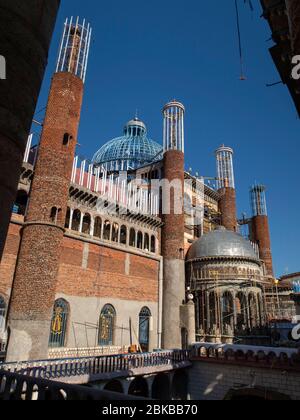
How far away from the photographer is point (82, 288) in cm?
2000

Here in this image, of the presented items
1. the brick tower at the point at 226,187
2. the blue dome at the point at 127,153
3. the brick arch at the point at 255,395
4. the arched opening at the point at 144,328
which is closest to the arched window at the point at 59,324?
the arched opening at the point at 144,328

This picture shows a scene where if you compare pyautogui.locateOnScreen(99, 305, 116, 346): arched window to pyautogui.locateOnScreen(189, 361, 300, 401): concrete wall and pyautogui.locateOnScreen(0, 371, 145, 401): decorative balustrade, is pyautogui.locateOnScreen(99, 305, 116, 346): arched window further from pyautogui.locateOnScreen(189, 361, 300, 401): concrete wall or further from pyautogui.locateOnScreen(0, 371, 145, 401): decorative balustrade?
pyautogui.locateOnScreen(0, 371, 145, 401): decorative balustrade

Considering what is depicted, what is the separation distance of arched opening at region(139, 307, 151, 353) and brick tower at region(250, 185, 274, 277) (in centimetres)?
2530

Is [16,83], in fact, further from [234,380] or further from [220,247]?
[220,247]

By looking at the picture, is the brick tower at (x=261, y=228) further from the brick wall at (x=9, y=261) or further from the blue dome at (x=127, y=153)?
the brick wall at (x=9, y=261)

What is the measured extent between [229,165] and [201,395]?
30.8 metres

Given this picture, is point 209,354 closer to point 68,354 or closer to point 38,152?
point 68,354

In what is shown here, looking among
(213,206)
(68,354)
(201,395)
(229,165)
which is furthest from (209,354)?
(229,165)

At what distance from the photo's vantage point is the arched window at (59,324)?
1764cm

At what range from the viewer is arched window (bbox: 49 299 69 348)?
17.6m

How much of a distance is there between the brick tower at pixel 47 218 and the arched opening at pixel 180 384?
818 centimetres

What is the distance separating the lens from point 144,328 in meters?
24.7

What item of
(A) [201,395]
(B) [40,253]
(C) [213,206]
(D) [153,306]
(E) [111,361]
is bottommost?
(A) [201,395]

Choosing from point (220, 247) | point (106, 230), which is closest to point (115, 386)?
point (106, 230)
